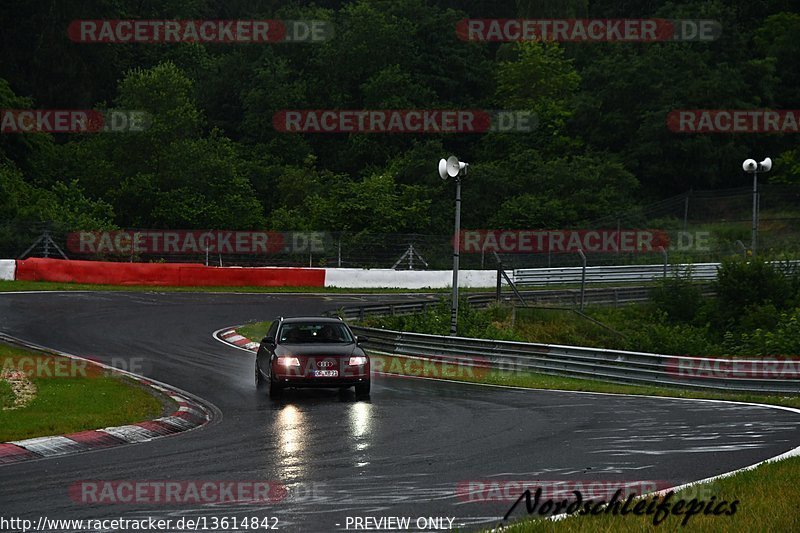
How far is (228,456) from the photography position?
11.2m

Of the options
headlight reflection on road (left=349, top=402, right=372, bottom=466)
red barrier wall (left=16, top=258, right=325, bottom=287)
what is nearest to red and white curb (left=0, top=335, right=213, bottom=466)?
headlight reflection on road (left=349, top=402, right=372, bottom=466)

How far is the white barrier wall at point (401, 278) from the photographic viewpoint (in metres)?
42.3

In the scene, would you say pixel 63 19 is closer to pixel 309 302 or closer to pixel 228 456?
pixel 309 302

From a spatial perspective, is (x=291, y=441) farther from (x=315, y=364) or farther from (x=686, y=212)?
(x=686, y=212)

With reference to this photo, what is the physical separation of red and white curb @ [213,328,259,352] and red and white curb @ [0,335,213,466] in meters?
9.38

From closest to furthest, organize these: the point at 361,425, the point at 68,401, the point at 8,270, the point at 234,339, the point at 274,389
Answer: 1. the point at 361,425
2. the point at 68,401
3. the point at 274,389
4. the point at 234,339
5. the point at 8,270

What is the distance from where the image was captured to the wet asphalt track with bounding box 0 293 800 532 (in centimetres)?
861

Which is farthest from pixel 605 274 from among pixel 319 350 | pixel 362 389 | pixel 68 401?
pixel 68 401

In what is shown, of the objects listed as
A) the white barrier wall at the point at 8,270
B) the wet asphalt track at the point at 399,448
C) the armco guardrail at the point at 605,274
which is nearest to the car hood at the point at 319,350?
the wet asphalt track at the point at 399,448

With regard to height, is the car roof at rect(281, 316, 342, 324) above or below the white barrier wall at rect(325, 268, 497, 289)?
below

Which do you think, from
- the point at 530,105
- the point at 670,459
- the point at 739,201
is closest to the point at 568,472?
the point at 670,459

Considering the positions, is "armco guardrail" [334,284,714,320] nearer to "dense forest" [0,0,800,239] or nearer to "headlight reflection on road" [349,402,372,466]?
"headlight reflection on road" [349,402,372,466]

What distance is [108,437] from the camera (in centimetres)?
1260

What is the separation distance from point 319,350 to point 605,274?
29412 mm
